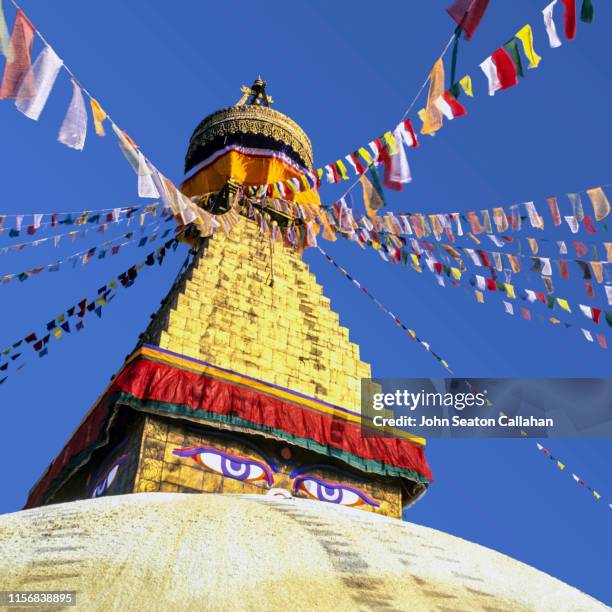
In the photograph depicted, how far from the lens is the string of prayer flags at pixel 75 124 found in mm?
7133

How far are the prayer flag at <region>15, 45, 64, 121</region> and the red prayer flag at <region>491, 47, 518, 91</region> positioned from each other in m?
4.16

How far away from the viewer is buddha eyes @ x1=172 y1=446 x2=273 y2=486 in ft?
30.6

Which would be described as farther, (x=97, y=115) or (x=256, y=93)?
(x=256, y=93)

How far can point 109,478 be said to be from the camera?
9734 mm

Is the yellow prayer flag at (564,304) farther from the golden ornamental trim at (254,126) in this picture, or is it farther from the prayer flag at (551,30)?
the golden ornamental trim at (254,126)

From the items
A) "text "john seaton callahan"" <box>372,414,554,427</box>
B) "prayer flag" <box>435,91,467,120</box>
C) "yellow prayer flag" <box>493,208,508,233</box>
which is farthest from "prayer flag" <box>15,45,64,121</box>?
"text "john seaton callahan"" <box>372,414,554,427</box>

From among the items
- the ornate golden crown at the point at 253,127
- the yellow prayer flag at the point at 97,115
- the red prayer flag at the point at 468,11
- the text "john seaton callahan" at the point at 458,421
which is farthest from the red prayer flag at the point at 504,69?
the ornate golden crown at the point at 253,127

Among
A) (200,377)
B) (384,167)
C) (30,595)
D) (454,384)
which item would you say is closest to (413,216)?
(384,167)

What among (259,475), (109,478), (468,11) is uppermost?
(468,11)

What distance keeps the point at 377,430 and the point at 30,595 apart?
24.6 feet

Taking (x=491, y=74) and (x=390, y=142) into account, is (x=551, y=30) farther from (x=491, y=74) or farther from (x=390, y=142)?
(x=390, y=142)

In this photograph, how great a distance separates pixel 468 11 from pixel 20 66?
3.89 m

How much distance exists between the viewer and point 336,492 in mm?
10008

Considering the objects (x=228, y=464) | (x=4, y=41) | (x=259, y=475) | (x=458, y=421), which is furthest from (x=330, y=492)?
(x=4, y=41)
